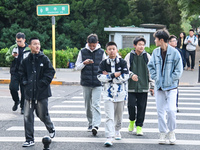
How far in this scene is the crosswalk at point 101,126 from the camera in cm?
705

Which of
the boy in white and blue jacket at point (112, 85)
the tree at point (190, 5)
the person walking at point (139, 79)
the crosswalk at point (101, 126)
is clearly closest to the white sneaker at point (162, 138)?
the crosswalk at point (101, 126)

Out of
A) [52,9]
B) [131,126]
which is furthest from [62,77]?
[131,126]

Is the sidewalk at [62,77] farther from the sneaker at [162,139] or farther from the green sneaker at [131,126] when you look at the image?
the sneaker at [162,139]

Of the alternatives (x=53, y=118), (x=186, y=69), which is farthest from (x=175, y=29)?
(x=53, y=118)

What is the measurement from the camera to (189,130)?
785 centimetres

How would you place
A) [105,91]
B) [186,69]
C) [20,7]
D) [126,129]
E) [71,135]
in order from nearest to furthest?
A: 1. [105,91]
2. [71,135]
3. [126,129]
4. [186,69]
5. [20,7]

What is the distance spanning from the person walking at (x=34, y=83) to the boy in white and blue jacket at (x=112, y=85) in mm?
912

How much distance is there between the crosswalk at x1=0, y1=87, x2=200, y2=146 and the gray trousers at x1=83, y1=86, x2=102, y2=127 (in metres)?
0.29

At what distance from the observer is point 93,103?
24.3ft

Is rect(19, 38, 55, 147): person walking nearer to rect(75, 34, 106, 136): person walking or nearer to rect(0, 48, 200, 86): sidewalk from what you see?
rect(75, 34, 106, 136): person walking

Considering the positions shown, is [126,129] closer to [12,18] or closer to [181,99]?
[181,99]

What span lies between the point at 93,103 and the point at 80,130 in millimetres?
734

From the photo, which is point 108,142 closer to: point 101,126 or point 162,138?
point 162,138

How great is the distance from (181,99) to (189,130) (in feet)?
14.3
